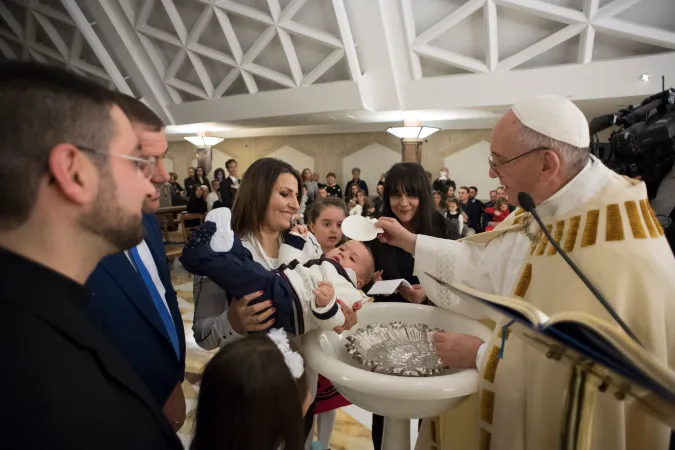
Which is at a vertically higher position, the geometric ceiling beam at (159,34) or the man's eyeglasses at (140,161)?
the geometric ceiling beam at (159,34)

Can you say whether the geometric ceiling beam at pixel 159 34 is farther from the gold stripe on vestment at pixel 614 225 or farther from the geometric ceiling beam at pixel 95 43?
the gold stripe on vestment at pixel 614 225

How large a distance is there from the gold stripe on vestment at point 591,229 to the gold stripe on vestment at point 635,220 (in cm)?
8

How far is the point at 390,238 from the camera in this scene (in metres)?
2.11

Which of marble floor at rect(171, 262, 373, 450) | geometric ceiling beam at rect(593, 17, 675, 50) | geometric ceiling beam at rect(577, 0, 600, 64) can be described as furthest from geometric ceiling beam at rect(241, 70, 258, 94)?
marble floor at rect(171, 262, 373, 450)

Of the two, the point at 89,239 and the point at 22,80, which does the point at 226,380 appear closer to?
the point at 89,239

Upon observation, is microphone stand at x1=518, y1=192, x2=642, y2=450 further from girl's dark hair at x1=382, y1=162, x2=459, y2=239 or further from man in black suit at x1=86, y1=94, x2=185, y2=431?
girl's dark hair at x1=382, y1=162, x2=459, y2=239

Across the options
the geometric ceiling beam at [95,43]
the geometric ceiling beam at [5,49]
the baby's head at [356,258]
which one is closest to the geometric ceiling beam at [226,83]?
the geometric ceiling beam at [95,43]

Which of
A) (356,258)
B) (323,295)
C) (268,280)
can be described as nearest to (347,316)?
(323,295)

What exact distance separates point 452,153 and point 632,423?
11225 millimetres

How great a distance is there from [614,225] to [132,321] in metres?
1.45

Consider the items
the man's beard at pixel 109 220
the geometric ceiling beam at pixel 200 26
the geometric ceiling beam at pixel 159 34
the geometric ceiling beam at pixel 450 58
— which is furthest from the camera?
the geometric ceiling beam at pixel 159 34

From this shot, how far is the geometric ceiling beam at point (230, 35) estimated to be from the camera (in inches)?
325

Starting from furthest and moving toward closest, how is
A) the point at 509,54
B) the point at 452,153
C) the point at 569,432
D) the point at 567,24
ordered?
the point at 452,153 < the point at 509,54 < the point at 567,24 < the point at 569,432

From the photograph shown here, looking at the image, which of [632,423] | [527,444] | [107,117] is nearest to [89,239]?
[107,117]
